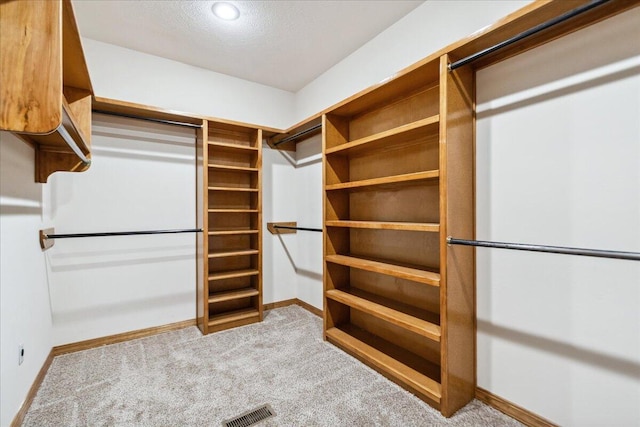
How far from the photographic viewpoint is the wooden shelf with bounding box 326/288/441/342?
180 cm

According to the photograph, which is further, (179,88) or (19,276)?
(179,88)

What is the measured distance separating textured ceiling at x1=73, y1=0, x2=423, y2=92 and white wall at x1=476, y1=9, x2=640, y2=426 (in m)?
1.18

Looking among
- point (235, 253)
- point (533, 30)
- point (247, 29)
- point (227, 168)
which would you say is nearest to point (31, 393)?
point (235, 253)

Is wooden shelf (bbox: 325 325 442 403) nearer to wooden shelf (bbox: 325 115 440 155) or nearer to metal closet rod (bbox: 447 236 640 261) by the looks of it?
metal closet rod (bbox: 447 236 640 261)

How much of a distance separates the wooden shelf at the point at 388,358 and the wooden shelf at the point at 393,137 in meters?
1.59

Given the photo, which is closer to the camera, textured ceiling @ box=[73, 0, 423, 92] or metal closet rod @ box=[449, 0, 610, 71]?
metal closet rod @ box=[449, 0, 610, 71]

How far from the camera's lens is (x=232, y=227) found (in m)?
3.30

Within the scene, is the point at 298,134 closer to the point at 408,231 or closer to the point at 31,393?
the point at 408,231

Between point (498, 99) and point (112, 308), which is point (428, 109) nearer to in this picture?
point (498, 99)

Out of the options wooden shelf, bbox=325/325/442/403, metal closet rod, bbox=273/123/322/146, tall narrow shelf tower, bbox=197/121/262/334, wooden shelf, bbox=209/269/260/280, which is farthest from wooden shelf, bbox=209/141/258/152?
wooden shelf, bbox=325/325/442/403

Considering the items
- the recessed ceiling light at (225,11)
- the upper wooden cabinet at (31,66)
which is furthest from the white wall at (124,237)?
the upper wooden cabinet at (31,66)

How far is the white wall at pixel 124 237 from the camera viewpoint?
252 cm

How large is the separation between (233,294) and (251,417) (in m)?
1.52

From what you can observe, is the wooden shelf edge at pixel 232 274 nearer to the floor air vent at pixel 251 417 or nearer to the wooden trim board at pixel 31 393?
the wooden trim board at pixel 31 393
